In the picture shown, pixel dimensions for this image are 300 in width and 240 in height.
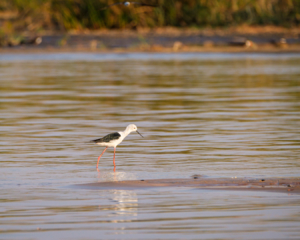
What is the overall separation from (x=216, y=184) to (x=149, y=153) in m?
2.72

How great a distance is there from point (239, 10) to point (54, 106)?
32.3m

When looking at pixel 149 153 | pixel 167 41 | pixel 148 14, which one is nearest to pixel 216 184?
pixel 149 153

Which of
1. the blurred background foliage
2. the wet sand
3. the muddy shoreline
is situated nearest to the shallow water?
the wet sand

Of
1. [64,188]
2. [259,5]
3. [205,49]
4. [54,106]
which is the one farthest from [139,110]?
[259,5]

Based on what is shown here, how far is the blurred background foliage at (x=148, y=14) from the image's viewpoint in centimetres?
4803

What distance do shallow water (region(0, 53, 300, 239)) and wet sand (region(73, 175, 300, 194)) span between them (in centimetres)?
22

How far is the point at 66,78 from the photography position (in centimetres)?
2767

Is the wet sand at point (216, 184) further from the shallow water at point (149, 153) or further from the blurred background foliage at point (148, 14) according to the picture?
the blurred background foliage at point (148, 14)

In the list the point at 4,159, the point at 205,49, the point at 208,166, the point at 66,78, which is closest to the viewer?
the point at 208,166

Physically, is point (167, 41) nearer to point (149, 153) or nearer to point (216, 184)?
point (149, 153)

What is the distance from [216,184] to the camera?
8703 mm

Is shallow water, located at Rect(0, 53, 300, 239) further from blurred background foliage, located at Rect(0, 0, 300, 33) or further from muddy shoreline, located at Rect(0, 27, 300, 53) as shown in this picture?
blurred background foliage, located at Rect(0, 0, 300, 33)

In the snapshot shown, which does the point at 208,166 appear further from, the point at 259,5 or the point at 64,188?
the point at 259,5

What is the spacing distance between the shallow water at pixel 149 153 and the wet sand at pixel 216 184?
0.22m
